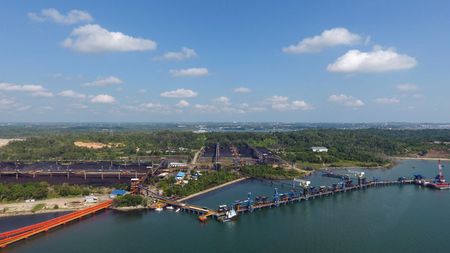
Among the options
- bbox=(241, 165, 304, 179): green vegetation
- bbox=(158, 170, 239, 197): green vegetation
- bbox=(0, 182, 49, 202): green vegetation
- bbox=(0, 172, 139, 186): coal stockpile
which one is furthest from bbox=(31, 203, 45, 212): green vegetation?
bbox=(241, 165, 304, 179): green vegetation

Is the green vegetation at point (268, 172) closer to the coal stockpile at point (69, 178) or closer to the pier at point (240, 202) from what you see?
the pier at point (240, 202)

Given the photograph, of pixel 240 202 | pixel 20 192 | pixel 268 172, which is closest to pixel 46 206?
pixel 20 192

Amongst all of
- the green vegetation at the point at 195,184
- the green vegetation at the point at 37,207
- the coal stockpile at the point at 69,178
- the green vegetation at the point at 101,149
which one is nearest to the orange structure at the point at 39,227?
the green vegetation at the point at 37,207

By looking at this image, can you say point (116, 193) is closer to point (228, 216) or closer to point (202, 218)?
point (202, 218)

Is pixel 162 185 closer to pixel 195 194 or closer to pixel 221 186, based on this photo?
pixel 195 194

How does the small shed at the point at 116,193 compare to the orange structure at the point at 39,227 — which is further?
the small shed at the point at 116,193
